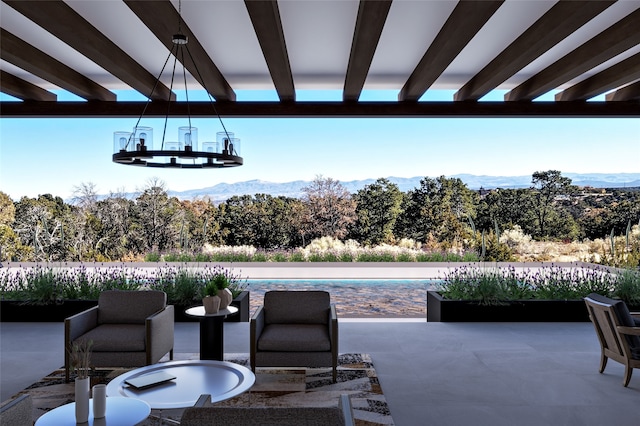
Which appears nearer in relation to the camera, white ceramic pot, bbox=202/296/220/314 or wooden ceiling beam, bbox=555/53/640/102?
white ceramic pot, bbox=202/296/220/314

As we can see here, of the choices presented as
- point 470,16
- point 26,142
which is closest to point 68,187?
point 26,142

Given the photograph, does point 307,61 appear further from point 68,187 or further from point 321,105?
point 68,187

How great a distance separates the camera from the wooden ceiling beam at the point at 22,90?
5.86 metres

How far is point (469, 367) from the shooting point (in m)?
4.85

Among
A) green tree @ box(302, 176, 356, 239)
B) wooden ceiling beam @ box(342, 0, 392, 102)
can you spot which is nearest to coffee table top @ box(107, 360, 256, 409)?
wooden ceiling beam @ box(342, 0, 392, 102)

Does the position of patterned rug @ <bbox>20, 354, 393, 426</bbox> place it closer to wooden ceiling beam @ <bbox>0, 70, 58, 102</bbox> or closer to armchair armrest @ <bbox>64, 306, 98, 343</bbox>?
armchair armrest @ <bbox>64, 306, 98, 343</bbox>

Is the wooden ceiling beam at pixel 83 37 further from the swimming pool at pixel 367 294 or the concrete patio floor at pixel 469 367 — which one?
the swimming pool at pixel 367 294

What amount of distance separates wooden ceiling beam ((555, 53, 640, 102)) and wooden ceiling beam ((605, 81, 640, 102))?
1.76 ft

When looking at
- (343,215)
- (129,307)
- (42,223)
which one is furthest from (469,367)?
(42,223)

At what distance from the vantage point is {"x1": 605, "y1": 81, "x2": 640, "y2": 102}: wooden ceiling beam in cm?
639

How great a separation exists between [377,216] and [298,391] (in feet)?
43.6

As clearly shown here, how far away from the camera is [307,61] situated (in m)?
5.59

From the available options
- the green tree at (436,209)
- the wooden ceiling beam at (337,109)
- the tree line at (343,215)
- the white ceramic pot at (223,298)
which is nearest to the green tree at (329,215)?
the tree line at (343,215)

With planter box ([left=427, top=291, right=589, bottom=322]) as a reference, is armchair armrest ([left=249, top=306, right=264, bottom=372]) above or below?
above
